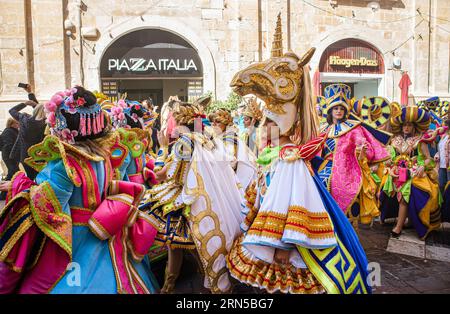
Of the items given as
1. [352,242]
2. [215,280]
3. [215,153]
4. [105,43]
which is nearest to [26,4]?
[105,43]

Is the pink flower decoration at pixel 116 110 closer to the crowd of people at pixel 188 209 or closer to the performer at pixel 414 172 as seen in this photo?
the crowd of people at pixel 188 209

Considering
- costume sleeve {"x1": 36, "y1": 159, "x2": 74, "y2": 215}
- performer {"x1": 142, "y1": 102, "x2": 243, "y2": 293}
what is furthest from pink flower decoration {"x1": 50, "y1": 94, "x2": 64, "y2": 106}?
performer {"x1": 142, "y1": 102, "x2": 243, "y2": 293}

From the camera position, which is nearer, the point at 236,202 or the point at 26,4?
the point at 236,202

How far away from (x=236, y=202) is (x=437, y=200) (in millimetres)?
3779

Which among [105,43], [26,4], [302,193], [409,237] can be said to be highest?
[26,4]

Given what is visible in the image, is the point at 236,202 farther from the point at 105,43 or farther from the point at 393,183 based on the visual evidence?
the point at 105,43

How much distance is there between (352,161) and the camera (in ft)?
15.9

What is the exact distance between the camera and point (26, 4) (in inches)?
478

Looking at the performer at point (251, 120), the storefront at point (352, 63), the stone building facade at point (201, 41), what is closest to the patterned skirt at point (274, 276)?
the performer at point (251, 120)

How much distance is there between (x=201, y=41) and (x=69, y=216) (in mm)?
12535

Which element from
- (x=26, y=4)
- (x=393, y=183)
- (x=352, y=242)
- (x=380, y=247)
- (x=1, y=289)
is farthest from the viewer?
(x=26, y=4)

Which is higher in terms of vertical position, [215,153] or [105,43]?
[105,43]

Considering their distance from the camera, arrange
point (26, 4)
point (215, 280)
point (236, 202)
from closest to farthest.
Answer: point (215, 280) → point (236, 202) → point (26, 4)

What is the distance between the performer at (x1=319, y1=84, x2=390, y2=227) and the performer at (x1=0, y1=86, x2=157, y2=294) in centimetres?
305
